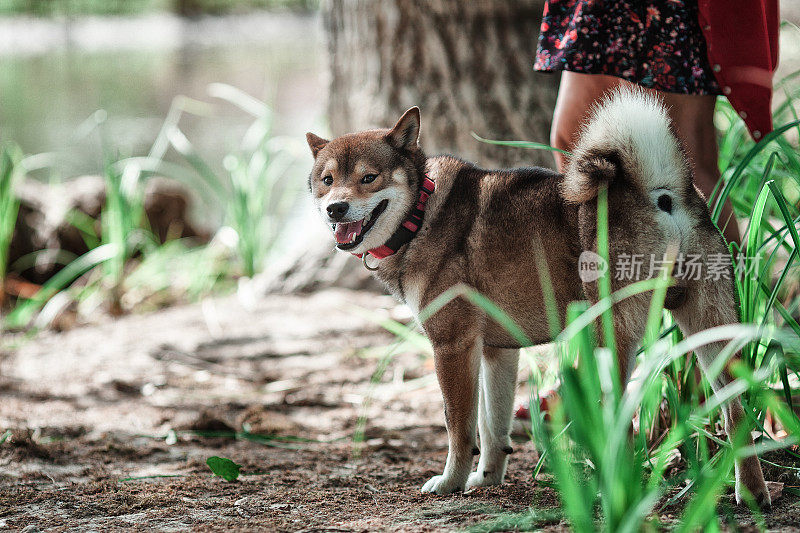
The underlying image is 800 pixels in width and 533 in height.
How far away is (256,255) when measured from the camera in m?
5.30

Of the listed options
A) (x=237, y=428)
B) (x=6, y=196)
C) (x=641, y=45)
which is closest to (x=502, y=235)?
(x=641, y=45)

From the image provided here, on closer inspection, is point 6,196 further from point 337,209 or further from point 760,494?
point 760,494

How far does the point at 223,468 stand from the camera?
2.51 meters

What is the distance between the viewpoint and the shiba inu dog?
6.68ft

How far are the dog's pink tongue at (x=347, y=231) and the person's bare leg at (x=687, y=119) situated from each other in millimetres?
759

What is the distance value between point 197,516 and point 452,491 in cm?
75

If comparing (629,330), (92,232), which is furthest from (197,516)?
(92,232)

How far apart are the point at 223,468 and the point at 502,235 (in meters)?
1.15

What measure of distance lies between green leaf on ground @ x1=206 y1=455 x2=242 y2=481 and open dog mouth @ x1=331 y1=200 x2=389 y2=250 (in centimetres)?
79

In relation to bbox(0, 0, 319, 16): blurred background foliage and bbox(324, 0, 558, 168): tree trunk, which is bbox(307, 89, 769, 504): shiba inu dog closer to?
bbox(324, 0, 558, 168): tree trunk

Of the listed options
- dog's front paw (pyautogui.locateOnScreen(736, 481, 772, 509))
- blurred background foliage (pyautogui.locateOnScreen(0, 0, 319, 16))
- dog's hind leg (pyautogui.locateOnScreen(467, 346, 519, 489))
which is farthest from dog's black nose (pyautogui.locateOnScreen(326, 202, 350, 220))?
blurred background foliage (pyautogui.locateOnScreen(0, 0, 319, 16))

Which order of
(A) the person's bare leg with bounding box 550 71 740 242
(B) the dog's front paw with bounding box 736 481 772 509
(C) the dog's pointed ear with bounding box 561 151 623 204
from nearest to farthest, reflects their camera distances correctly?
(B) the dog's front paw with bounding box 736 481 772 509
(C) the dog's pointed ear with bounding box 561 151 623 204
(A) the person's bare leg with bounding box 550 71 740 242

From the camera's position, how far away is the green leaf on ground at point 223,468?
2500mm

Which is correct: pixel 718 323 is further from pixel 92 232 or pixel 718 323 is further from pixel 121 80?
pixel 121 80
